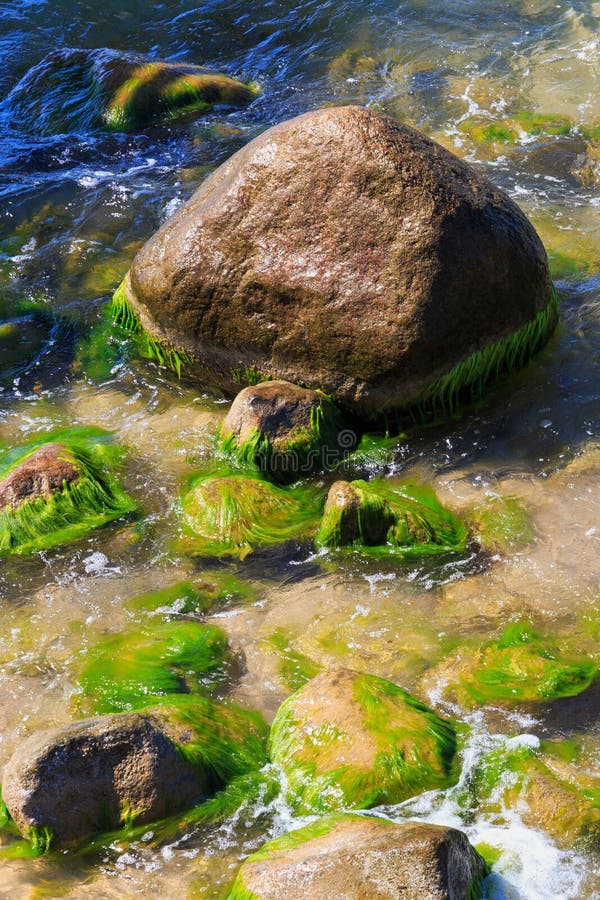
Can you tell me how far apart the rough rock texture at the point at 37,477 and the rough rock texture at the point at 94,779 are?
184 centimetres

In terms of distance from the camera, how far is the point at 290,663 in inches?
181

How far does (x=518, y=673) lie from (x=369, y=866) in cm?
152

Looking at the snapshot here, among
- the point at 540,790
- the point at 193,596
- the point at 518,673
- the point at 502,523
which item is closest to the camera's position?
the point at 540,790

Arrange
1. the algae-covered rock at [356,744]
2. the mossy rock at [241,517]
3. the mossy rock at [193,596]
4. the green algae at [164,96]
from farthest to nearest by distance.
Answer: the green algae at [164,96] → the mossy rock at [241,517] → the mossy rock at [193,596] → the algae-covered rock at [356,744]

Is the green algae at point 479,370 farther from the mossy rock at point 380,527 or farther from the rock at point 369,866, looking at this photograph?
the rock at point 369,866

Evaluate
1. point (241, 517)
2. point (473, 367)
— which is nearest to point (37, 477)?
point (241, 517)

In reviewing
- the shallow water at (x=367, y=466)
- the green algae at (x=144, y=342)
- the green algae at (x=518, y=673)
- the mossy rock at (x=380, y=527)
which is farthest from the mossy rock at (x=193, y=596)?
the green algae at (x=144, y=342)

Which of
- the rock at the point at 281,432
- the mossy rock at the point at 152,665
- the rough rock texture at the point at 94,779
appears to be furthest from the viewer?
the rock at the point at 281,432

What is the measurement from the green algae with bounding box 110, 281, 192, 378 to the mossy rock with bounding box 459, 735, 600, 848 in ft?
12.2

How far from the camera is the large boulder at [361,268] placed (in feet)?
19.0

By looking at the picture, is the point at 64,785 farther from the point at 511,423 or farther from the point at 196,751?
the point at 511,423

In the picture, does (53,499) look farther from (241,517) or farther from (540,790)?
(540,790)

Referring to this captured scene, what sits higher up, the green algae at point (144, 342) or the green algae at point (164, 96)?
the green algae at point (164, 96)

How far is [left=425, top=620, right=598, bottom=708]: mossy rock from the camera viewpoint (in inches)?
171
